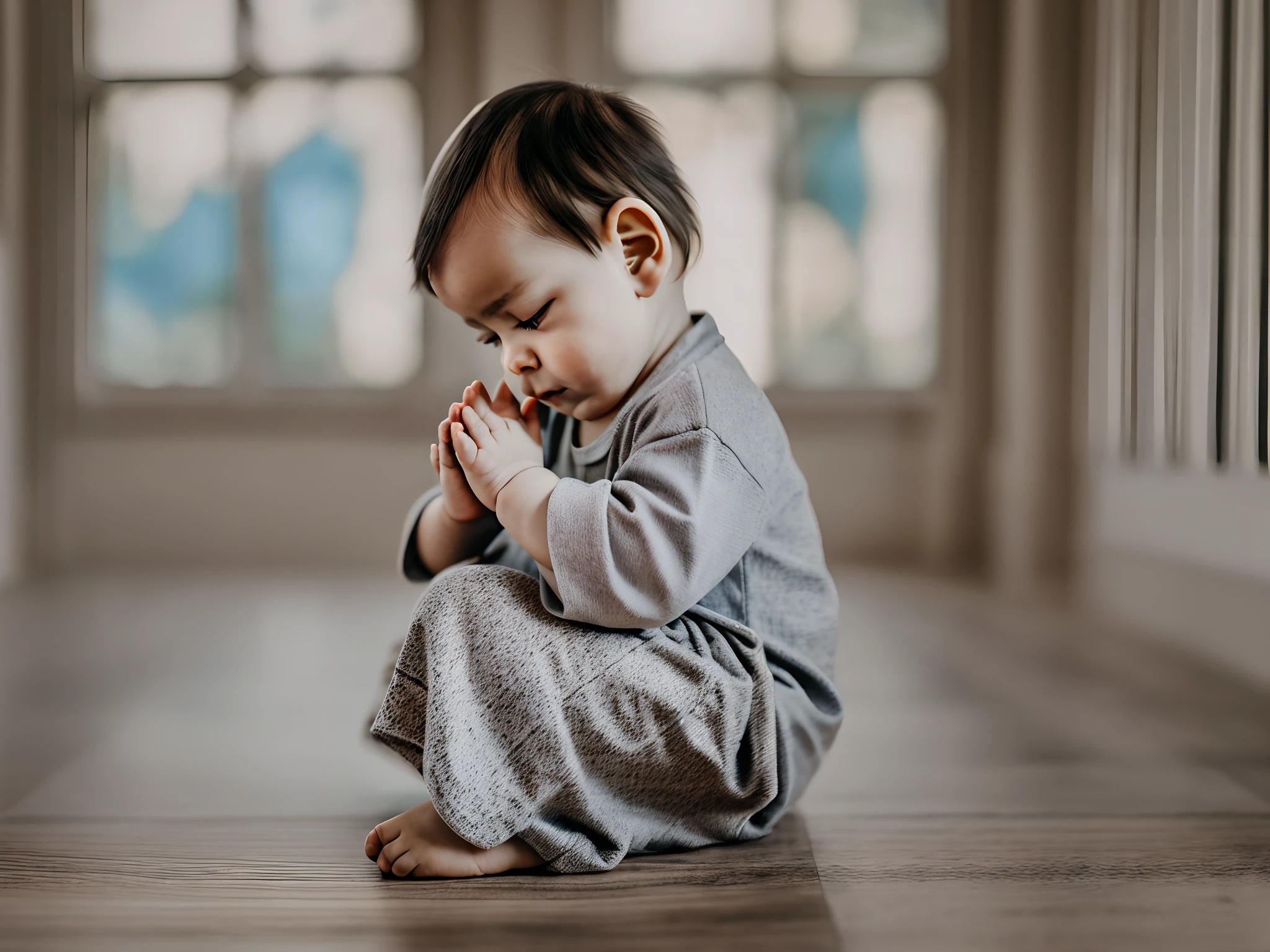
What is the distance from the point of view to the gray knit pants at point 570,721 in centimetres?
74

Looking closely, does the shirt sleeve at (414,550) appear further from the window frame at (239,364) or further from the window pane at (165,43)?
the window pane at (165,43)

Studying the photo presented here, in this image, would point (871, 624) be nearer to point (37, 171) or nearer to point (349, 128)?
point (349, 128)

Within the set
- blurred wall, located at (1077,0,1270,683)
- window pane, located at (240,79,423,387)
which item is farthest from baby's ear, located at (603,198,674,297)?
window pane, located at (240,79,423,387)

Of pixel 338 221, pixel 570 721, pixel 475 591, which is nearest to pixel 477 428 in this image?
pixel 475 591

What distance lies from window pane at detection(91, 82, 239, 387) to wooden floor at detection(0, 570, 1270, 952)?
1810mm

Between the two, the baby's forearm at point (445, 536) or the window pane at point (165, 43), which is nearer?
the baby's forearm at point (445, 536)

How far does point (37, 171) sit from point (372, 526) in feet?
4.94

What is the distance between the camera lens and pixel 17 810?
93 centimetres

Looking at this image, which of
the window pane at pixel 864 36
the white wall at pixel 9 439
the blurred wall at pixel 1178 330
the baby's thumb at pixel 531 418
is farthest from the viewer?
the window pane at pixel 864 36

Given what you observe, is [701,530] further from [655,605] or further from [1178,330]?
[1178,330]

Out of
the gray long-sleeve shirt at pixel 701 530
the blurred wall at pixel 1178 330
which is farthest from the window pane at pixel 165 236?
the gray long-sleeve shirt at pixel 701 530

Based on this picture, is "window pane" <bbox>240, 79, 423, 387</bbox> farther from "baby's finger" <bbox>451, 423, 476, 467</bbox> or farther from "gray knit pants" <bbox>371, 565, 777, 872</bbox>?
"gray knit pants" <bbox>371, 565, 777, 872</bbox>

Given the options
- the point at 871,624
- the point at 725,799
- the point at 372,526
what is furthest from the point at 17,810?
the point at 372,526

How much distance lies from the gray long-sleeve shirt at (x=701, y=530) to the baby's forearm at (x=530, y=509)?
18 mm
